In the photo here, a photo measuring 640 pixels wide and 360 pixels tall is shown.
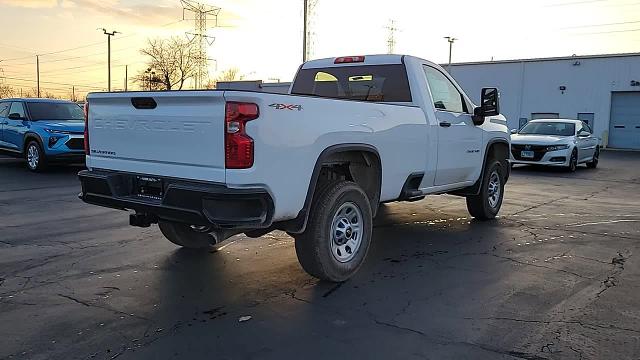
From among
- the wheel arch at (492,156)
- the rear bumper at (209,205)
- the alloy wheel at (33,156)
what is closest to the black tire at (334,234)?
the rear bumper at (209,205)

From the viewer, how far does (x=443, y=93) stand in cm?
690

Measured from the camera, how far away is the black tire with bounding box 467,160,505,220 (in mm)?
7945

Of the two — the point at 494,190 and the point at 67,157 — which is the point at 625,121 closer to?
the point at 494,190

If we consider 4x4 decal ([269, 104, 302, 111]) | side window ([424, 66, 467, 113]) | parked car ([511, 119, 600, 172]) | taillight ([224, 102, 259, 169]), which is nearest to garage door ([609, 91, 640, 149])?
parked car ([511, 119, 600, 172])

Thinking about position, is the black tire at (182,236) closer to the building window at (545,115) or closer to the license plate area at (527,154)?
the license plate area at (527,154)

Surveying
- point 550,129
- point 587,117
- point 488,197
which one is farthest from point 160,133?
point 587,117

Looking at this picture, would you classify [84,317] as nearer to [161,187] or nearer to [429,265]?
[161,187]

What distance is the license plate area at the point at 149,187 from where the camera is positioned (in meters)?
4.48

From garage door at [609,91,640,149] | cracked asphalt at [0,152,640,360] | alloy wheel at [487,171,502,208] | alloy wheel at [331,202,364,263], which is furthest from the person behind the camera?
garage door at [609,91,640,149]

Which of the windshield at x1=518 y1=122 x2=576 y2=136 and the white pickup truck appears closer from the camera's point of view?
the white pickup truck

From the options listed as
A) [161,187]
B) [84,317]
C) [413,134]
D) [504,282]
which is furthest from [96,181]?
[504,282]

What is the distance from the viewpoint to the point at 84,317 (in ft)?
13.7

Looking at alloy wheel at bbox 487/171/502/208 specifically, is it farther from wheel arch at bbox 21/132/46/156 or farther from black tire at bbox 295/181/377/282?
wheel arch at bbox 21/132/46/156

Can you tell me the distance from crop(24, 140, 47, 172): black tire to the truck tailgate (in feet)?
30.1
